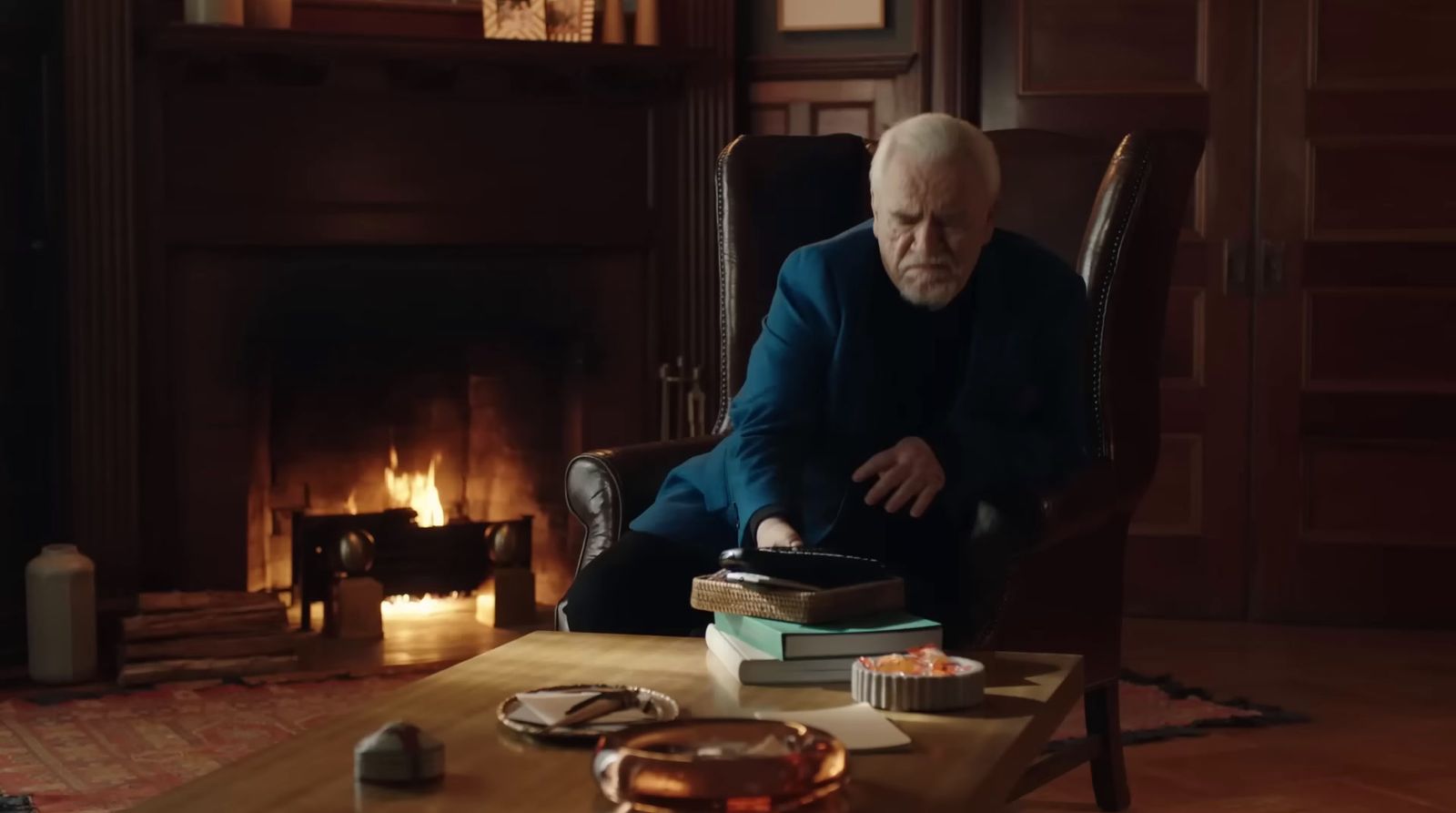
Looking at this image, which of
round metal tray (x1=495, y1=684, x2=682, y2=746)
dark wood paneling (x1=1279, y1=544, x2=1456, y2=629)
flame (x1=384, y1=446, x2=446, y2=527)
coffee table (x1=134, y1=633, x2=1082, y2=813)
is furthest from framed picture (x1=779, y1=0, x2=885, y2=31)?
round metal tray (x1=495, y1=684, x2=682, y2=746)

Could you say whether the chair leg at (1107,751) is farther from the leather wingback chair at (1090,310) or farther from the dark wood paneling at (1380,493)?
the dark wood paneling at (1380,493)

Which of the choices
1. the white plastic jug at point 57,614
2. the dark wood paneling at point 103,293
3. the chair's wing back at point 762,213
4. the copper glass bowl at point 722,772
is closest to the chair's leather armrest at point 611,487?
the chair's wing back at point 762,213

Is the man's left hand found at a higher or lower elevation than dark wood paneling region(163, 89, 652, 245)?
lower

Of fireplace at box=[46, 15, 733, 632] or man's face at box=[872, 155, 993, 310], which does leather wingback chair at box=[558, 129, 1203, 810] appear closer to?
man's face at box=[872, 155, 993, 310]

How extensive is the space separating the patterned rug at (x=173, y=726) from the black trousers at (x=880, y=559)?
2.26 ft

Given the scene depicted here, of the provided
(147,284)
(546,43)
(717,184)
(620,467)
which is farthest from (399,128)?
→ (620,467)

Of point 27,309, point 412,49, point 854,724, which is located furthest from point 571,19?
point 854,724

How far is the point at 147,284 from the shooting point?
12.9ft

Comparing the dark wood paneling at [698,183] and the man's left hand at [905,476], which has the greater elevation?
the dark wood paneling at [698,183]

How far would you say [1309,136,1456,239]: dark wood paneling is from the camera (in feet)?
13.9

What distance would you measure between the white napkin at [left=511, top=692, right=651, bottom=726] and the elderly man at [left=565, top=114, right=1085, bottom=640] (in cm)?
62

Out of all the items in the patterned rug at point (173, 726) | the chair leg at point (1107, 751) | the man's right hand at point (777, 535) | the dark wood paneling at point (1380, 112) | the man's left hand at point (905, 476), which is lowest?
the patterned rug at point (173, 726)

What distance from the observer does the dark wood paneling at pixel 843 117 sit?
443cm

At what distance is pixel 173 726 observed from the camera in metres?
3.32
